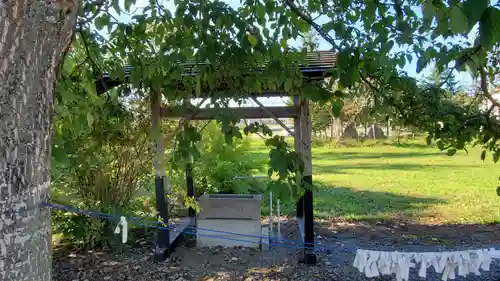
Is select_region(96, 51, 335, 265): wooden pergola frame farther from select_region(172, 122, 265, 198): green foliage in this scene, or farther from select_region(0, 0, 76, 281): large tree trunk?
select_region(0, 0, 76, 281): large tree trunk

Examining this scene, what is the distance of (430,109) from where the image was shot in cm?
259

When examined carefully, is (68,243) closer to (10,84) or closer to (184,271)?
(184,271)

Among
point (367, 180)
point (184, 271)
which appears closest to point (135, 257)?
point (184, 271)

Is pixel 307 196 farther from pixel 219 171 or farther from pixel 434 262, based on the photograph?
pixel 219 171

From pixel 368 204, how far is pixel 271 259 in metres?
3.53

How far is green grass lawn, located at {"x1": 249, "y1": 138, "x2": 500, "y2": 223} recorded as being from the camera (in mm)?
6625

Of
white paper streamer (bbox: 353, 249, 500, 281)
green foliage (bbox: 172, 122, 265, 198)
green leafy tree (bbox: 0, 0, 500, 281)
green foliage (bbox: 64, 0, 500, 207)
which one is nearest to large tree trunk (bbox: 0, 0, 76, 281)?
green leafy tree (bbox: 0, 0, 500, 281)

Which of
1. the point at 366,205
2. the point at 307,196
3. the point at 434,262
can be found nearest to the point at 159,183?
the point at 307,196

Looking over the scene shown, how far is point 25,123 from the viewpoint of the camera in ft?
3.24

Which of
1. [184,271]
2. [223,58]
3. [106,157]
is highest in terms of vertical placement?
[223,58]

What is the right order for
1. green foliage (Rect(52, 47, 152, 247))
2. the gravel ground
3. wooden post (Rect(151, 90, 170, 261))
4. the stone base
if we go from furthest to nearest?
the stone base, green foliage (Rect(52, 47, 152, 247)), wooden post (Rect(151, 90, 170, 261)), the gravel ground

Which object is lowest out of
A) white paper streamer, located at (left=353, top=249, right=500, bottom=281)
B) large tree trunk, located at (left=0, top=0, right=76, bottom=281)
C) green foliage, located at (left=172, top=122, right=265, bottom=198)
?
white paper streamer, located at (left=353, top=249, right=500, bottom=281)

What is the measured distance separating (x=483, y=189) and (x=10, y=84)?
940 cm

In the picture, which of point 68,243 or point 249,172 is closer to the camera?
point 68,243
